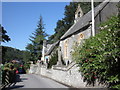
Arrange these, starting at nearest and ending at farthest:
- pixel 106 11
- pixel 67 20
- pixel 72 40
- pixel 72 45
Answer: pixel 72 45 → pixel 106 11 → pixel 72 40 → pixel 67 20

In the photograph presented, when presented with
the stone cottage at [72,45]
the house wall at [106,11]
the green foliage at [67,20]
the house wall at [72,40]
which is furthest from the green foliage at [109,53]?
the green foliage at [67,20]

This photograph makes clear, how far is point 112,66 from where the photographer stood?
8.05 meters

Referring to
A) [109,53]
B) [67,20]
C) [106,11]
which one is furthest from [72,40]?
[67,20]

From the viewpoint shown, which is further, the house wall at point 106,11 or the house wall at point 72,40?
the house wall at point 72,40

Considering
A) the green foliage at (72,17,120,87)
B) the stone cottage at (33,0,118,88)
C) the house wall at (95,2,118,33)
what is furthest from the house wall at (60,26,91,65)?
the green foliage at (72,17,120,87)

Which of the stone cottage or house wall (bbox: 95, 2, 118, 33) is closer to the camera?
the stone cottage

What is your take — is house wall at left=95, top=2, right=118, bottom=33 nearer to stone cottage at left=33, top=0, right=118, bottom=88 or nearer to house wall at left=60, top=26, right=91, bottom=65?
stone cottage at left=33, top=0, right=118, bottom=88

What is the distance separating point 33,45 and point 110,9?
43297 millimetres

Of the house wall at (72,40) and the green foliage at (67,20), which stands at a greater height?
the green foliage at (67,20)

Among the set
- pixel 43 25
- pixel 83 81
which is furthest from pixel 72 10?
pixel 83 81

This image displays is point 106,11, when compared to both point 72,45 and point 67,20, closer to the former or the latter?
point 72,45

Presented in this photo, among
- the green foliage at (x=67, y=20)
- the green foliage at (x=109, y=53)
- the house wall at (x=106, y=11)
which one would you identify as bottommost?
the green foliage at (x=109, y=53)

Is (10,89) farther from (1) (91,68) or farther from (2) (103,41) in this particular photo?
(2) (103,41)

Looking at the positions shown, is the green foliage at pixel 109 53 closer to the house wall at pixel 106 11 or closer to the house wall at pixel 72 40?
the house wall at pixel 72 40
